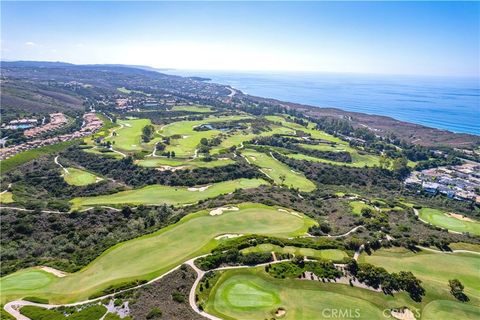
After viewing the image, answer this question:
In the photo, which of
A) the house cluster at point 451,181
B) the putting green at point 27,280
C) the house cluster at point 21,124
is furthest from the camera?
the house cluster at point 21,124

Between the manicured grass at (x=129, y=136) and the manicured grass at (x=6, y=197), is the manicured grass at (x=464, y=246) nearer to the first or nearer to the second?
the manicured grass at (x=6, y=197)

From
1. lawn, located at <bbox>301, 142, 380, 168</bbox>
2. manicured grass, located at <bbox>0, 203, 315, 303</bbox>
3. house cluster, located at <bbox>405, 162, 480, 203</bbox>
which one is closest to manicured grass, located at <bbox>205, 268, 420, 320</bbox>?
manicured grass, located at <bbox>0, 203, 315, 303</bbox>

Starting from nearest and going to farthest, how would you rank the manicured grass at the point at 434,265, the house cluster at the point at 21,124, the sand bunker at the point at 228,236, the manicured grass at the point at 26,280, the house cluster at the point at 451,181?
the manicured grass at the point at 26,280 → the manicured grass at the point at 434,265 → the sand bunker at the point at 228,236 → the house cluster at the point at 451,181 → the house cluster at the point at 21,124

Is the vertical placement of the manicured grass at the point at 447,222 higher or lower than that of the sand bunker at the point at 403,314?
lower

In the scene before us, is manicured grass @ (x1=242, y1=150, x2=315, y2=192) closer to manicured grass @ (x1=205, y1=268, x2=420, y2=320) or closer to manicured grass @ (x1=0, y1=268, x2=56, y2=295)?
manicured grass @ (x1=205, y1=268, x2=420, y2=320)

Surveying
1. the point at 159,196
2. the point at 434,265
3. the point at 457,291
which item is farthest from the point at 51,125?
the point at 457,291

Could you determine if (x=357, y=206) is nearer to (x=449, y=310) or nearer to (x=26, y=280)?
(x=449, y=310)

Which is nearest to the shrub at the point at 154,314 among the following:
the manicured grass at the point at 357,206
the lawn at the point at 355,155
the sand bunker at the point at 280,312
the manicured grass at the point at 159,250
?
the manicured grass at the point at 159,250
